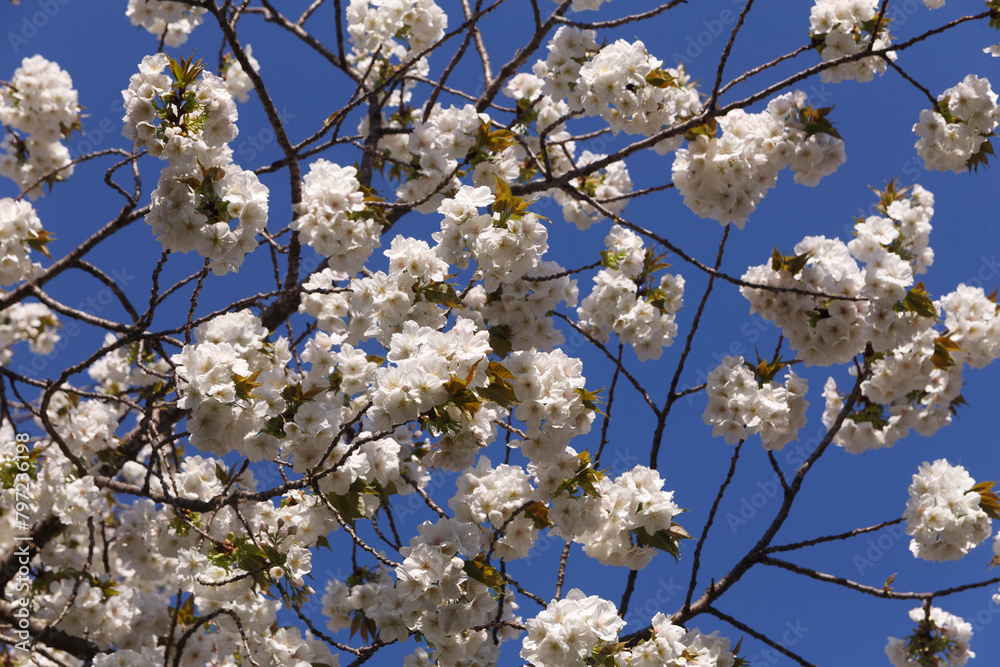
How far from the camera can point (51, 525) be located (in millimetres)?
3783

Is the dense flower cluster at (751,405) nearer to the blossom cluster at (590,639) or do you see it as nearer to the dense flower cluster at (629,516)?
the dense flower cluster at (629,516)

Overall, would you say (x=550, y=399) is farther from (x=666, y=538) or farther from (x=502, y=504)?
(x=666, y=538)

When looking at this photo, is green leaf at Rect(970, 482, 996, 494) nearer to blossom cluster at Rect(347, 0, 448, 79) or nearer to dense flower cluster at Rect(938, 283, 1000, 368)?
dense flower cluster at Rect(938, 283, 1000, 368)

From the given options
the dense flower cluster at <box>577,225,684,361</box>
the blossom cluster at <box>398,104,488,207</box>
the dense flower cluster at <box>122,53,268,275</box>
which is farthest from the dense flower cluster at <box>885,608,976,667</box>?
the dense flower cluster at <box>122,53,268,275</box>

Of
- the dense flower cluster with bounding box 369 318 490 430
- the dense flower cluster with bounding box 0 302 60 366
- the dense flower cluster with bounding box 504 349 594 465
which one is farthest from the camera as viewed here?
the dense flower cluster with bounding box 0 302 60 366

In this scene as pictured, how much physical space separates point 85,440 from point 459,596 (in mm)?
2987

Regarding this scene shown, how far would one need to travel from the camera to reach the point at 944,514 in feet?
10.8

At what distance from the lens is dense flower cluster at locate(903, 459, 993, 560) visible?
3295mm

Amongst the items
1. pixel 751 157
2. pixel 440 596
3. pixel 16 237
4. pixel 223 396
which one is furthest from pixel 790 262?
pixel 16 237

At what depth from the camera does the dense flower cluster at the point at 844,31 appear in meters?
3.25

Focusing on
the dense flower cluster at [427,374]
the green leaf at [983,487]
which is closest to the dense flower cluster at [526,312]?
the dense flower cluster at [427,374]

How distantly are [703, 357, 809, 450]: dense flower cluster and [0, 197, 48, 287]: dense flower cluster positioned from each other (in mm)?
4162

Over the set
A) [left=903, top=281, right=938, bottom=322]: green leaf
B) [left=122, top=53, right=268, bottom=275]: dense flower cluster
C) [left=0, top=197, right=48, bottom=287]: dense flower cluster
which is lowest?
[left=122, top=53, right=268, bottom=275]: dense flower cluster

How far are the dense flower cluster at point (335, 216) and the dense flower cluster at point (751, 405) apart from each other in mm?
1936
